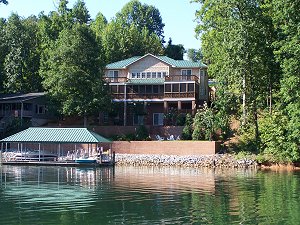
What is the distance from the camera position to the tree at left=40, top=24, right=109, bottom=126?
5644 cm

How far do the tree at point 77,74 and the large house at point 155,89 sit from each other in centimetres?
486

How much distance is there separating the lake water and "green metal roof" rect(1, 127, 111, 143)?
32.3 ft

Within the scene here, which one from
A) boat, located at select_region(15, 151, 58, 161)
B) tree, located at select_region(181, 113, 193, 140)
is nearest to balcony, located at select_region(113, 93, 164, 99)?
tree, located at select_region(181, 113, 193, 140)

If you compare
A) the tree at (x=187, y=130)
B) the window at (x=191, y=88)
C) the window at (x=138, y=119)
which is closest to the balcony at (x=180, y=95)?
the window at (x=191, y=88)

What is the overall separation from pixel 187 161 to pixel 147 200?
25.5 m

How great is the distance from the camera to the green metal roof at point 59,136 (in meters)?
44.0

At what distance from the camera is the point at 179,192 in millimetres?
25625

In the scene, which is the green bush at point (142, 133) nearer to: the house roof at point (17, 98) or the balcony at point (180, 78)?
the balcony at point (180, 78)

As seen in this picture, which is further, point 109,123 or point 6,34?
point 6,34

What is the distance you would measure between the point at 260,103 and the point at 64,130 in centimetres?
1942

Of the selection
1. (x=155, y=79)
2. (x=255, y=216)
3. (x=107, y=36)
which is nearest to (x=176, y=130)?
(x=155, y=79)

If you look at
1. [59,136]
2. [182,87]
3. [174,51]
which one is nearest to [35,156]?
[59,136]

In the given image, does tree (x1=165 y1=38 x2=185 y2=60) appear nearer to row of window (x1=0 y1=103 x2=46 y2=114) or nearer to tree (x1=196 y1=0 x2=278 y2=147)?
row of window (x1=0 y1=103 x2=46 y2=114)

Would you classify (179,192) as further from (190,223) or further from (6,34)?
(6,34)
